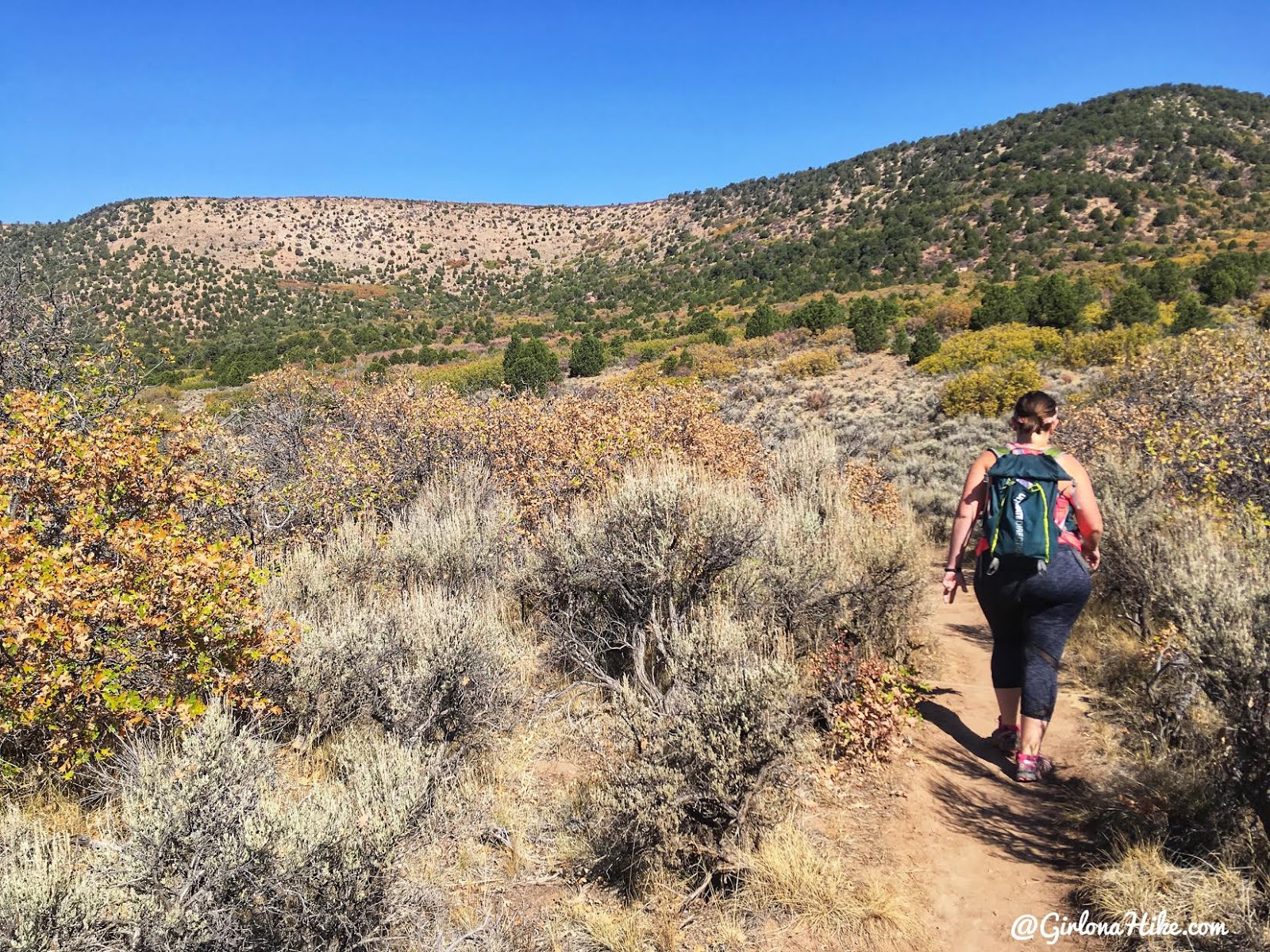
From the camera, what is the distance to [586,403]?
27.5ft

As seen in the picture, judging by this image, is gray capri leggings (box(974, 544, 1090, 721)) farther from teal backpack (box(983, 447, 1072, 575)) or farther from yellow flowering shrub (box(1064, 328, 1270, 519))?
yellow flowering shrub (box(1064, 328, 1270, 519))

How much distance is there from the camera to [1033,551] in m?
3.18

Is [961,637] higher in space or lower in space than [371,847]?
lower

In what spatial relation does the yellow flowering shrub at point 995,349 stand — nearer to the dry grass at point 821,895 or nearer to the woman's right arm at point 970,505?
the woman's right arm at point 970,505

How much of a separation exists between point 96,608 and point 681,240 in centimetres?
6328

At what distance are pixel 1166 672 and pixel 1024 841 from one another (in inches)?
62.3

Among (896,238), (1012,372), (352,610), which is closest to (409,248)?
(896,238)

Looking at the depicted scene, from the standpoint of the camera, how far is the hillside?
38.2 meters

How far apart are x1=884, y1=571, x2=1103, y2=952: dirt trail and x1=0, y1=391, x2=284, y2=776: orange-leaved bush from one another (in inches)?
135

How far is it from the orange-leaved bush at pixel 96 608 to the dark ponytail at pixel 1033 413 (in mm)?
4143

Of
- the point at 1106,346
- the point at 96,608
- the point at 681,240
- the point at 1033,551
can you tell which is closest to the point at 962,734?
the point at 1033,551

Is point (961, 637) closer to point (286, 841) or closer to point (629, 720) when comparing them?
point (629, 720)

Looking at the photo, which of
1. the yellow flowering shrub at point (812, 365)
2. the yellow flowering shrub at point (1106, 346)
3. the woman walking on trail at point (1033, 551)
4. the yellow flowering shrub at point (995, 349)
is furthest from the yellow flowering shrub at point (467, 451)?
the yellow flowering shrub at point (812, 365)

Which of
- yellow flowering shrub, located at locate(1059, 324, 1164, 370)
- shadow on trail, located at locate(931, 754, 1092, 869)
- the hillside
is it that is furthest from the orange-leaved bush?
the hillside
